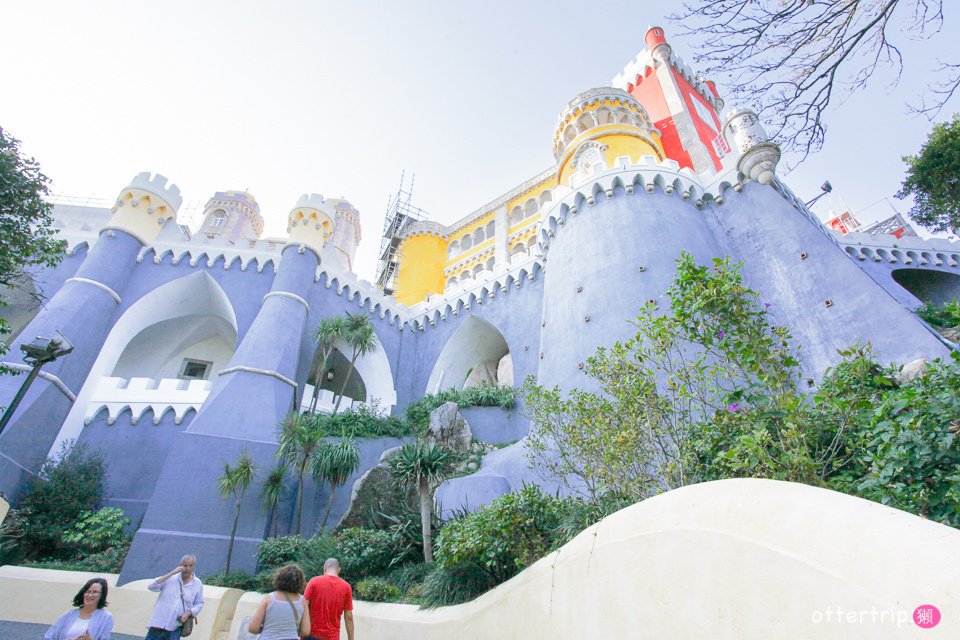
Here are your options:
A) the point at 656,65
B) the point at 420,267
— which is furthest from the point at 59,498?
the point at 656,65

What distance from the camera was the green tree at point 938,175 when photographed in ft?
46.0

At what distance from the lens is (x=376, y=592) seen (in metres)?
8.04

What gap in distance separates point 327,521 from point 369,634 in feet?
22.7

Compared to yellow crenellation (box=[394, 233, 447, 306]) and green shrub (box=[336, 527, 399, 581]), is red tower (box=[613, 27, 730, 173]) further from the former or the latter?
green shrub (box=[336, 527, 399, 581])

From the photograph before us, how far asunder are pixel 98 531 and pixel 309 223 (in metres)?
11.4

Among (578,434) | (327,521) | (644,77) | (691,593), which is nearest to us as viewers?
(691,593)

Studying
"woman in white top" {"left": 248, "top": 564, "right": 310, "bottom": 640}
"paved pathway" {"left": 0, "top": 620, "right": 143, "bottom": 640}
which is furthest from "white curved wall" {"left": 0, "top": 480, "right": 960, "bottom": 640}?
"paved pathway" {"left": 0, "top": 620, "right": 143, "bottom": 640}

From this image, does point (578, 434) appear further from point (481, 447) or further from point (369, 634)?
point (481, 447)

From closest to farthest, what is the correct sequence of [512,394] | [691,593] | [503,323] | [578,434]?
1. [691,593]
2. [578,434]
3. [512,394]
4. [503,323]

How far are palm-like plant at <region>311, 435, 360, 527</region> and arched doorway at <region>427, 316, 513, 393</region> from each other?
6.93 meters

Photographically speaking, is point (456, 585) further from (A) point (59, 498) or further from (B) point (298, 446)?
(A) point (59, 498)

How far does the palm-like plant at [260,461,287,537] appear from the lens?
492 inches

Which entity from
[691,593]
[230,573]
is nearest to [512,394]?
[230,573]

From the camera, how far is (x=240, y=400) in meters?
14.0
